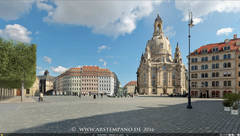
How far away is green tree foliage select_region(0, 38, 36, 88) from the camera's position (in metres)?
32.5

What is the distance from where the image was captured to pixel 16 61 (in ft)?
116

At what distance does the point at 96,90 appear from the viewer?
138 meters

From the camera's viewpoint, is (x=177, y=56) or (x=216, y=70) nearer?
(x=216, y=70)

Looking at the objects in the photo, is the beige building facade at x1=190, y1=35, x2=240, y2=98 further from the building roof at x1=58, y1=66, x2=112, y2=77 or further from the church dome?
the building roof at x1=58, y1=66, x2=112, y2=77

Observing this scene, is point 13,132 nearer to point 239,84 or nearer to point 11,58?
point 11,58

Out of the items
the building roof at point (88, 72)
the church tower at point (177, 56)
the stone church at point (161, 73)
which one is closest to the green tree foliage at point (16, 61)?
the stone church at point (161, 73)

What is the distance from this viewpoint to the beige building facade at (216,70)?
5259 centimetres

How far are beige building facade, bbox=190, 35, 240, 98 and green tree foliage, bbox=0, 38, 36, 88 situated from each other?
55.3 meters

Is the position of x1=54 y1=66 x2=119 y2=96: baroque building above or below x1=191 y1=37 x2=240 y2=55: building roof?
below

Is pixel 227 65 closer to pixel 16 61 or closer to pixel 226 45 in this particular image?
pixel 226 45

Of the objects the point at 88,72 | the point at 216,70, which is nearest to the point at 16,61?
the point at 216,70

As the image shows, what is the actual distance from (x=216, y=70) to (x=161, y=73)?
51643 millimetres

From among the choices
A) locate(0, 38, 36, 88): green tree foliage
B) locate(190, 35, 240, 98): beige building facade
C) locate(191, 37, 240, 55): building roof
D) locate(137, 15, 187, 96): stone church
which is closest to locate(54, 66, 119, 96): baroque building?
locate(137, 15, 187, 96): stone church

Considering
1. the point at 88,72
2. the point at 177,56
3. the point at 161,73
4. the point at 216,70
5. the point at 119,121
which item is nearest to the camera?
the point at 119,121
